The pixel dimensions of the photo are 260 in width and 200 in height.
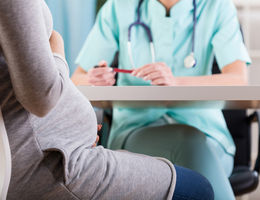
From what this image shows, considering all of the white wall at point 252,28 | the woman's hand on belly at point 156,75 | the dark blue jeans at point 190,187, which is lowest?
the white wall at point 252,28

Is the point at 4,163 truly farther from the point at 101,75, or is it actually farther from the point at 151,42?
the point at 151,42

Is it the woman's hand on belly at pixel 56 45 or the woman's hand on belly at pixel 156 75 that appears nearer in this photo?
the woman's hand on belly at pixel 56 45

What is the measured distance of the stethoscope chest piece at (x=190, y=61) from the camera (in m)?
1.31

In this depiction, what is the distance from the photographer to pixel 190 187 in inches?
24.6

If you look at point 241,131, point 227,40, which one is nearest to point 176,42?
point 227,40

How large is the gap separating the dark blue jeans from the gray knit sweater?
19 mm

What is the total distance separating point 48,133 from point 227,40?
948mm

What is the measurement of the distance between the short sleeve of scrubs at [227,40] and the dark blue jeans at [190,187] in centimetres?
77

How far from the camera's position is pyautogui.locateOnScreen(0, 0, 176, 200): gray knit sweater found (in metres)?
0.48

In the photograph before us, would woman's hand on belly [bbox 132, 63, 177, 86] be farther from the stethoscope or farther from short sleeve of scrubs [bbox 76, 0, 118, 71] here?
short sleeve of scrubs [bbox 76, 0, 118, 71]

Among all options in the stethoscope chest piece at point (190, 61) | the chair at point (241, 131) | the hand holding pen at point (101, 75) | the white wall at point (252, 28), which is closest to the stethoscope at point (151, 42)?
the stethoscope chest piece at point (190, 61)

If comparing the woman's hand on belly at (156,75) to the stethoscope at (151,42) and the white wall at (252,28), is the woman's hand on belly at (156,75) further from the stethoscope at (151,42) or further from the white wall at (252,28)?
the white wall at (252,28)

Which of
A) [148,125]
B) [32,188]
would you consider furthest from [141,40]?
[32,188]

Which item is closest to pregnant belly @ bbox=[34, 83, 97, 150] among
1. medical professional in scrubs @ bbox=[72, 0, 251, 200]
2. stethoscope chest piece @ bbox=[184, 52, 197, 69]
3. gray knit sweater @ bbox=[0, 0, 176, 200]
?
gray knit sweater @ bbox=[0, 0, 176, 200]
